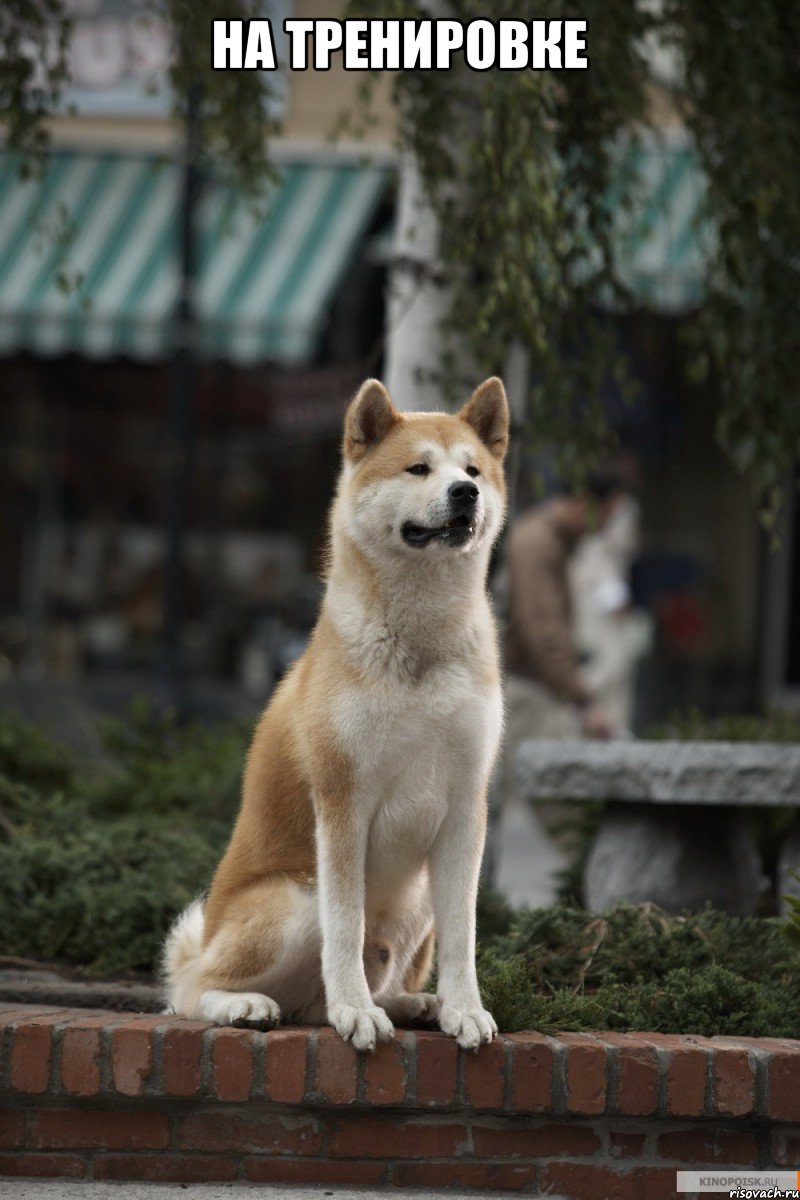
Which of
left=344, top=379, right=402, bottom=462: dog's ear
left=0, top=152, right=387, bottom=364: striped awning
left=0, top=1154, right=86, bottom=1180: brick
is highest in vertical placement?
left=0, top=152, right=387, bottom=364: striped awning

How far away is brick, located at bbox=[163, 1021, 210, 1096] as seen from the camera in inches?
133

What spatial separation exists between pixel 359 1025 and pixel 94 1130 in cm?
69

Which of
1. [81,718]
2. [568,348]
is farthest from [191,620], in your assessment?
[568,348]

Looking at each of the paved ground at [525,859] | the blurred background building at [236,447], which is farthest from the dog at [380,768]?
the blurred background building at [236,447]

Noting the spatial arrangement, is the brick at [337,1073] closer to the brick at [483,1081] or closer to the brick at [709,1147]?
the brick at [483,1081]

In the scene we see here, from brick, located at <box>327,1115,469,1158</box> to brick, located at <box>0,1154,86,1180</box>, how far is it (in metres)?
0.59

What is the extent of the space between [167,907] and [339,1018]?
1.48 m

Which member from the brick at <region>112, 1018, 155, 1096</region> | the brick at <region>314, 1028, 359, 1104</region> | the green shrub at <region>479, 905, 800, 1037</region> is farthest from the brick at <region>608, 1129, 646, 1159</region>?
the brick at <region>112, 1018, 155, 1096</region>

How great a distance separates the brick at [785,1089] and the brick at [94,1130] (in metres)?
1.37

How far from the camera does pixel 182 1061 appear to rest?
11.1 feet

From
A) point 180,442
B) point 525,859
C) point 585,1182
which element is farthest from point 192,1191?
point 180,442

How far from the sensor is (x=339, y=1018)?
130 inches

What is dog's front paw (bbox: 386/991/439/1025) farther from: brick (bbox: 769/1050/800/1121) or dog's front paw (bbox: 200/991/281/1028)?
brick (bbox: 769/1050/800/1121)

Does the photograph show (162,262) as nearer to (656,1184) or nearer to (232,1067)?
(232,1067)
